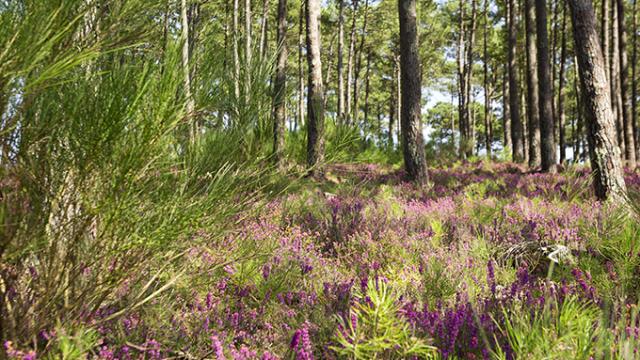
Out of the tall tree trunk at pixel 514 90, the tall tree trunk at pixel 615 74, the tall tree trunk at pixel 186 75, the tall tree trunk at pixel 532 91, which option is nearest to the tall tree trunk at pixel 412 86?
the tall tree trunk at pixel 532 91

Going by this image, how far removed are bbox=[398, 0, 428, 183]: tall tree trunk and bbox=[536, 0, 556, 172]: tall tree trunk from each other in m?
4.23

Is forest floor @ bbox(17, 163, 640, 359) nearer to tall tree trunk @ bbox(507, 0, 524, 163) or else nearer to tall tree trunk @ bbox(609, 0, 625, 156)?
tall tree trunk @ bbox(507, 0, 524, 163)

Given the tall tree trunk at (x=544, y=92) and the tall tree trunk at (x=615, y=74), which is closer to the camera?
the tall tree trunk at (x=544, y=92)

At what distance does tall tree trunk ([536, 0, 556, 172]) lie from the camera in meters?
11.1

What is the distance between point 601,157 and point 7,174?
7402 mm

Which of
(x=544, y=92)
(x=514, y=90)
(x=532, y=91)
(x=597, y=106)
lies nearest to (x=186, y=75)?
(x=597, y=106)

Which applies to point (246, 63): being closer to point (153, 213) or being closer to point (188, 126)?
point (188, 126)

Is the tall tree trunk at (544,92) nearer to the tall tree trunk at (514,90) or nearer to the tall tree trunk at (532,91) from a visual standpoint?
the tall tree trunk at (532,91)

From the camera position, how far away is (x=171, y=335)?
2.47 meters

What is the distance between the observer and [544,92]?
11.5 meters

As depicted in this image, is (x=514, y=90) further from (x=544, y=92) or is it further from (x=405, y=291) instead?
(x=405, y=291)

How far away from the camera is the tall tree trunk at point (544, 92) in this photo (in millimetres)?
11133

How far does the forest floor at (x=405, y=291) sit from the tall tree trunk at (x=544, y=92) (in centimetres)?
638

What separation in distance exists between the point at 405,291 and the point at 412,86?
6960 millimetres
